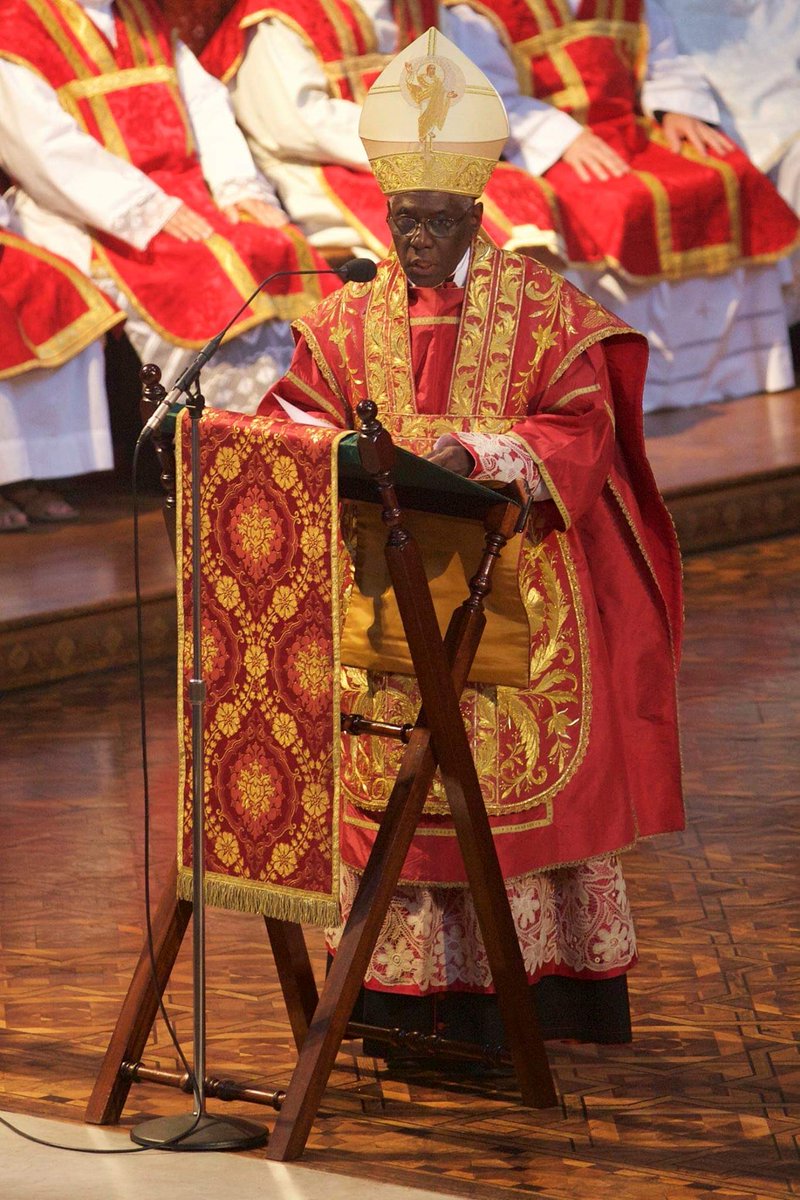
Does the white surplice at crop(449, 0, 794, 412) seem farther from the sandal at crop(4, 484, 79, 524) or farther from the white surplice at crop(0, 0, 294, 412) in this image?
the sandal at crop(4, 484, 79, 524)

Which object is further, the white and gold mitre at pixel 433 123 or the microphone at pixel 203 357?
the white and gold mitre at pixel 433 123

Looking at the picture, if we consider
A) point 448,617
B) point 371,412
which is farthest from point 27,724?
point 371,412

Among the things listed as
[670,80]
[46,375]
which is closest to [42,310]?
[46,375]

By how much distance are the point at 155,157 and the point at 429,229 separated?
15.8 feet

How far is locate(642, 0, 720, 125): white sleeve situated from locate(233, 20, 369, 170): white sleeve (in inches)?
73.3

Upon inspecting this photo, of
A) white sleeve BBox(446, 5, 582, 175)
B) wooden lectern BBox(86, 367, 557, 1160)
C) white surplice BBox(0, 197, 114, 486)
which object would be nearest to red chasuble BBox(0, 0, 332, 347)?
white surplice BBox(0, 197, 114, 486)

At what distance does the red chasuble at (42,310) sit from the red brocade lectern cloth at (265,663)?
4.35 metres

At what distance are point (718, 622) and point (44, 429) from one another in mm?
2402

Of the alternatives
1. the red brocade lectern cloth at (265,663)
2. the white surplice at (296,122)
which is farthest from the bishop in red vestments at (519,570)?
the white surplice at (296,122)

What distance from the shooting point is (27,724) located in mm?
6090

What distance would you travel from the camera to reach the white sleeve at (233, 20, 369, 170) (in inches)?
334

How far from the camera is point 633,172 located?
942 centimetres

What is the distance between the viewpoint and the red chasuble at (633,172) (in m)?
9.26

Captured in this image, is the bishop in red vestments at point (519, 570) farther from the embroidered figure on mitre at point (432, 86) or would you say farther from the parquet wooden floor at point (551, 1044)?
the parquet wooden floor at point (551, 1044)
